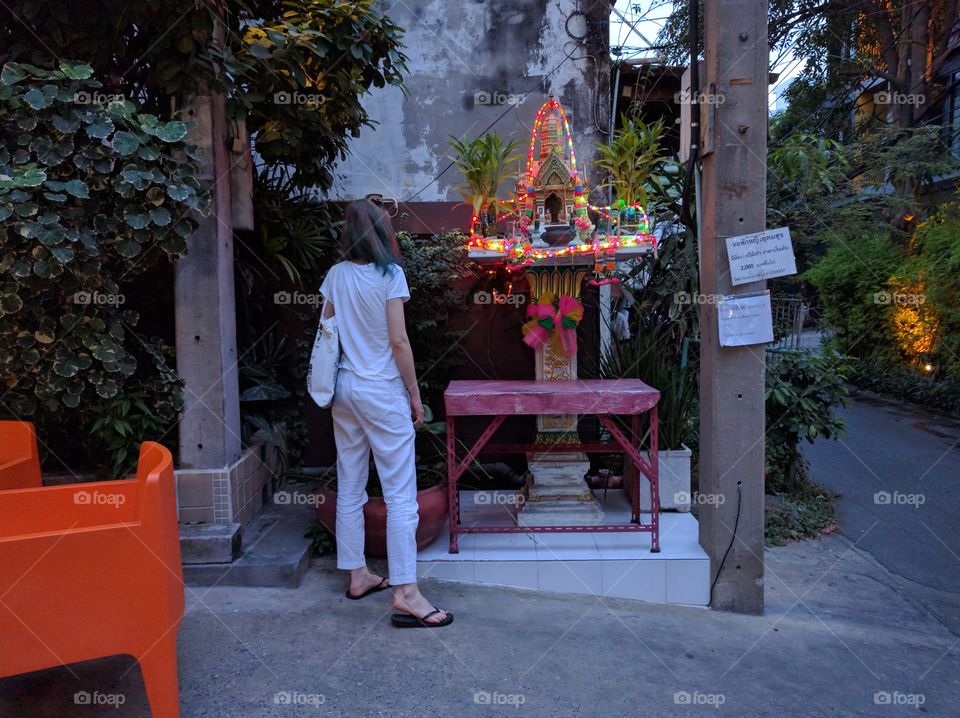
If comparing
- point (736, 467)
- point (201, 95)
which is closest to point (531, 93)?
point (201, 95)

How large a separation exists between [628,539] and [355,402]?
1.90 meters

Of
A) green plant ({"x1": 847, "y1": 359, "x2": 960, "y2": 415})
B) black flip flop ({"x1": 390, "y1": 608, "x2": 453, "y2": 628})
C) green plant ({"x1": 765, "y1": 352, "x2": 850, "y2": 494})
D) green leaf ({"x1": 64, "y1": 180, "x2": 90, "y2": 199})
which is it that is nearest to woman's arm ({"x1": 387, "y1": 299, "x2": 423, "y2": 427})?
black flip flop ({"x1": 390, "y1": 608, "x2": 453, "y2": 628})

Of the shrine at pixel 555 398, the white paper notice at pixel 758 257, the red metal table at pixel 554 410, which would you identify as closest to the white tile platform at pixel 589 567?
the shrine at pixel 555 398

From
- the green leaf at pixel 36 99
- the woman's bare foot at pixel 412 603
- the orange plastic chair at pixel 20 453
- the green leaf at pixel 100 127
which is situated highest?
the green leaf at pixel 36 99

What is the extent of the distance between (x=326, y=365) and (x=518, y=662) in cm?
157

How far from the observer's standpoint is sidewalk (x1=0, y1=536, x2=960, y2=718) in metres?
2.66

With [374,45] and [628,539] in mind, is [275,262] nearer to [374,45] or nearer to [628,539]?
[374,45]

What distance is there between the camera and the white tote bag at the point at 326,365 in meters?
3.22

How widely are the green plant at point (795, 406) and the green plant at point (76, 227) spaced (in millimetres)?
4718

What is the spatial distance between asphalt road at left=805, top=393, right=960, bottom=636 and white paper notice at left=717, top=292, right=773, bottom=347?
214 cm

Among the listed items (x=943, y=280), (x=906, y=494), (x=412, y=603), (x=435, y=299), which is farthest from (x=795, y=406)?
(x=943, y=280)

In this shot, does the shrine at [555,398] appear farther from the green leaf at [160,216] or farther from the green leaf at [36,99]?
the green leaf at [36,99]

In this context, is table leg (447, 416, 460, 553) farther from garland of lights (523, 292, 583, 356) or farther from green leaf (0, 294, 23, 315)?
green leaf (0, 294, 23, 315)

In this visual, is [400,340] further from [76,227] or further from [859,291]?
[859,291]
